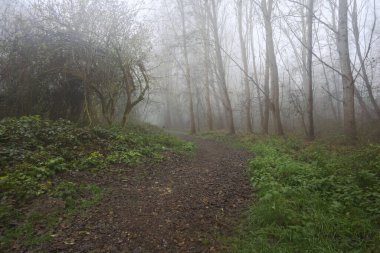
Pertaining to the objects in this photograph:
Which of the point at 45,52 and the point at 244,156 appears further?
the point at 45,52

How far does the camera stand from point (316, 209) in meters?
4.37

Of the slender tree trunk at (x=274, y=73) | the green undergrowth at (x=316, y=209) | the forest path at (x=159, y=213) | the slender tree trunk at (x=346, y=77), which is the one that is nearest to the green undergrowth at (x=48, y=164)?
the forest path at (x=159, y=213)

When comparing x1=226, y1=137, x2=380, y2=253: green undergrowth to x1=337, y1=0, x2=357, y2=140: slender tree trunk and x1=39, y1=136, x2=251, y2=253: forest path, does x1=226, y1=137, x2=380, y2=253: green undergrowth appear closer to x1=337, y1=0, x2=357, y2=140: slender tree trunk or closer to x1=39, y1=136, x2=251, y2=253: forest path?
x1=39, y1=136, x2=251, y2=253: forest path

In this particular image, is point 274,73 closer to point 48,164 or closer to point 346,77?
point 346,77

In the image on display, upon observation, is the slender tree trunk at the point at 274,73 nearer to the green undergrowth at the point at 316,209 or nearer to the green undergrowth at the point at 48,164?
the green undergrowth at the point at 48,164

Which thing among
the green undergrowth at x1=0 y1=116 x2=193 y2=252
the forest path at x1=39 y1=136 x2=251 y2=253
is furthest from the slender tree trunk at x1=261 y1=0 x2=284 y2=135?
the forest path at x1=39 y1=136 x2=251 y2=253

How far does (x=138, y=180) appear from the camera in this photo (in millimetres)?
6520

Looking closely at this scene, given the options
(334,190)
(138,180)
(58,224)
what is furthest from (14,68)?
(334,190)

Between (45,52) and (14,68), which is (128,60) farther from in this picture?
(14,68)

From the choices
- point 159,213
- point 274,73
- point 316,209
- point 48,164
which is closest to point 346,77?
point 274,73

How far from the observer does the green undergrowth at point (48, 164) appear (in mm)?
4230

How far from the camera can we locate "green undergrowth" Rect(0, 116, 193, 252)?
4.23m

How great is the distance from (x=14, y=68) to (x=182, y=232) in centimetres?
1006

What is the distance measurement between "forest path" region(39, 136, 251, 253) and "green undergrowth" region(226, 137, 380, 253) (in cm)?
43
